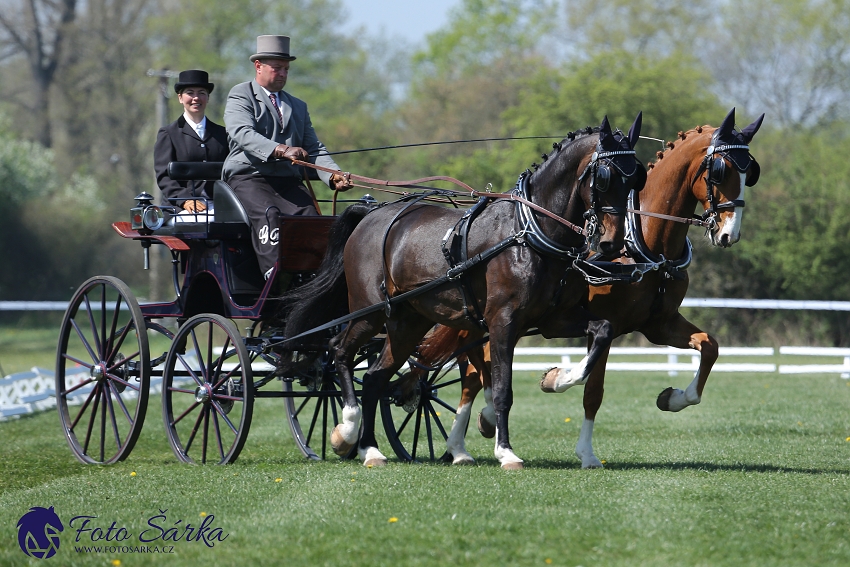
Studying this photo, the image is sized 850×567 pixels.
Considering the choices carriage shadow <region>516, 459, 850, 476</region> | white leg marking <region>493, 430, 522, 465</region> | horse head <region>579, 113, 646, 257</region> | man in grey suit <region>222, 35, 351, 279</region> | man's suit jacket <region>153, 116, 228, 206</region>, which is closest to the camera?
horse head <region>579, 113, 646, 257</region>

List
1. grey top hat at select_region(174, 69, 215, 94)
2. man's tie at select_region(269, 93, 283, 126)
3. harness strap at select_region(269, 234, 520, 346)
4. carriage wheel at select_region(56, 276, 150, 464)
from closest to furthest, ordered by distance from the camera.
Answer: harness strap at select_region(269, 234, 520, 346)
carriage wheel at select_region(56, 276, 150, 464)
man's tie at select_region(269, 93, 283, 126)
grey top hat at select_region(174, 69, 215, 94)

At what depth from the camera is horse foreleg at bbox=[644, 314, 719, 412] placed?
7.41 metres

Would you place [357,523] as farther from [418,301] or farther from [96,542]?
[418,301]

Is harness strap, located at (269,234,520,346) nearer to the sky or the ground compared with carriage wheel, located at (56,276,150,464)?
nearer to the sky

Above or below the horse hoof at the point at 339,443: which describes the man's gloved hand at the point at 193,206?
above

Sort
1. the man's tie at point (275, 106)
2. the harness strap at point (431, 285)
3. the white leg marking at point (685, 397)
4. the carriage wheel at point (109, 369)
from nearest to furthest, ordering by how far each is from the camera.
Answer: the harness strap at point (431, 285), the white leg marking at point (685, 397), the carriage wheel at point (109, 369), the man's tie at point (275, 106)

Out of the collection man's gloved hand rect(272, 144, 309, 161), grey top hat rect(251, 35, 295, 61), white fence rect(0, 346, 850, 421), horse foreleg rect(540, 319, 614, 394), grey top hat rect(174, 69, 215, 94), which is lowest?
white fence rect(0, 346, 850, 421)

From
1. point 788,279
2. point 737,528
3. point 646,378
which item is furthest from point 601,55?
point 737,528

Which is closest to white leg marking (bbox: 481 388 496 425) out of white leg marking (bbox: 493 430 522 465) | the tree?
white leg marking (bbox: 493 430 522 465)

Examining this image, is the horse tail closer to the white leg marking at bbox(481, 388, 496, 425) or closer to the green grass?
the green grass

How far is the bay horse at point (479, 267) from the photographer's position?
6.69m

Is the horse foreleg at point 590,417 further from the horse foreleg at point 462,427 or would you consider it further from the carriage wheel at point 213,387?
the carriage wheel at point 213,387

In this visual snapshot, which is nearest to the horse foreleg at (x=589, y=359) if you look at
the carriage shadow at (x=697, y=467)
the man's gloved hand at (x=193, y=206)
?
the carriage shadow at (x=697, y=467)

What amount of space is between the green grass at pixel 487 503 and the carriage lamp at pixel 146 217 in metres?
1.75
